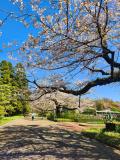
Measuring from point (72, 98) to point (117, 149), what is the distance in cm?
5027

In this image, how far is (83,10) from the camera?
50.1 feet

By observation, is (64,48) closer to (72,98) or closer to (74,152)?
(74,152)

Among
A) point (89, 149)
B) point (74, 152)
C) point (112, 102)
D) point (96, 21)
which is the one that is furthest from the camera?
point (112, 102)

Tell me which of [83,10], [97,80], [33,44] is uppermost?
[83,10]

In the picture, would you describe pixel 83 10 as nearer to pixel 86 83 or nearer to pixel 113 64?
pixel 113 64

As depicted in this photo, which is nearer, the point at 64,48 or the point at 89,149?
the point at 64,48

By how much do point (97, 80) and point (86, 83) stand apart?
1.06 m

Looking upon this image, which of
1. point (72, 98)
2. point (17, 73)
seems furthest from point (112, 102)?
point (17, 73)

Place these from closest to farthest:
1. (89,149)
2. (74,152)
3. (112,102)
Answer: (74,152) < (89,149) < (112,102)

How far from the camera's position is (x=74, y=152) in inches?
663

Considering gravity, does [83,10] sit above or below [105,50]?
above

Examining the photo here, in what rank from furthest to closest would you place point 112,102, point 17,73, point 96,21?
point 112,102
point 17,73
point 96,21

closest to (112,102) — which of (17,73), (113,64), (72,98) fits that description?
(72,98)

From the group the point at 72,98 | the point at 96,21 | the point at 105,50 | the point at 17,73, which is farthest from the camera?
the point at 72,98
